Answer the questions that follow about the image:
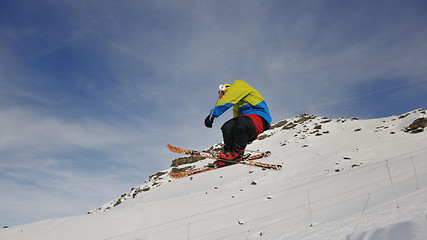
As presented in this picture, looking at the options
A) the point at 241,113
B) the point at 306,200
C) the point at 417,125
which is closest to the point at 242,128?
the point at 241,113

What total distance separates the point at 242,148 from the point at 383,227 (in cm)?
279

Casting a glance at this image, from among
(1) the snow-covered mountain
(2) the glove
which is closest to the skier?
(2) the glove

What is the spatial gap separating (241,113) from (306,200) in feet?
28.4

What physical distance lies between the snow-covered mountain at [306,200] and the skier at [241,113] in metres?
2.62

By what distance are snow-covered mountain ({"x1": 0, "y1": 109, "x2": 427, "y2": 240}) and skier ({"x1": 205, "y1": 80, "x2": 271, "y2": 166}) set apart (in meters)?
2.62

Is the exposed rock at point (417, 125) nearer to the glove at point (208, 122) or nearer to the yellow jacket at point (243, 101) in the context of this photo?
the yellow jacket at point (243, 101)

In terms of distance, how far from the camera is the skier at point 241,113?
455 centimetres

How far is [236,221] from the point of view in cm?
1198

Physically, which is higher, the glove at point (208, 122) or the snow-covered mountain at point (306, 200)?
the glove at point (208, 122)

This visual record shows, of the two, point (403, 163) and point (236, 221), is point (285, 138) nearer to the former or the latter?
point (403, 163)

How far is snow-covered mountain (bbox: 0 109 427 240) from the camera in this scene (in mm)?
6043

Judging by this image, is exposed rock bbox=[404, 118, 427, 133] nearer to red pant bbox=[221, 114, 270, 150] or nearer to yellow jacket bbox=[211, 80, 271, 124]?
yellow jacket bbox=[211, 80, 271, 124]

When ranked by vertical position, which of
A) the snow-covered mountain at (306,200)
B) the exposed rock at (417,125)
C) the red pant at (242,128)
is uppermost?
the exposed rock at (417,125)

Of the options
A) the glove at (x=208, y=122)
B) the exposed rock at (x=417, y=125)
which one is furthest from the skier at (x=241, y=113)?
the exposed rock at (x=417, y=125)
